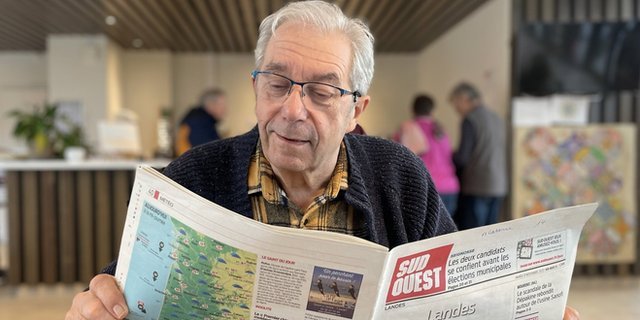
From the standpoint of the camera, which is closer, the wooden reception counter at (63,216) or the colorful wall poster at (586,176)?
the wooden reception counter at (63,216)

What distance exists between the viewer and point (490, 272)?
0.97 meters

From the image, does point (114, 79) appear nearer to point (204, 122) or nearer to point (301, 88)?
point (204, 122)

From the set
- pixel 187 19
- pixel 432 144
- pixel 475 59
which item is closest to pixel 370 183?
pixel 432 144

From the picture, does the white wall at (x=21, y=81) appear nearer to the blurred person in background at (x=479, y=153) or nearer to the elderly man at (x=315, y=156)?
the blurred person in background at (x=479, y=153)

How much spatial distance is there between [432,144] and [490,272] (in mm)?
3095

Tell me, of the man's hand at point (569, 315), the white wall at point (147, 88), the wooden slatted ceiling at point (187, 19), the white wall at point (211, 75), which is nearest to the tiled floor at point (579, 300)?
the white wall at point (211, 75)

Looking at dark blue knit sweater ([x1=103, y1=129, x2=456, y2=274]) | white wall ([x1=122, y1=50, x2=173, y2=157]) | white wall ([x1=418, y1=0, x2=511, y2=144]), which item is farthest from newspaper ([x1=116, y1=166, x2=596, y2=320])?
white wall ([x1=122, y1=50, x2=173, y2=157])

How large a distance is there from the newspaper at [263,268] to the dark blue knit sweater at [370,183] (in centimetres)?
25

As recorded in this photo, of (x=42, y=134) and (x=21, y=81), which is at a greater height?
(x=21, y=81)

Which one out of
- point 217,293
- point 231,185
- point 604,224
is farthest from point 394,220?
point 604,224

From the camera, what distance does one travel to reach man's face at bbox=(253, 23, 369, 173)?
1.08 m

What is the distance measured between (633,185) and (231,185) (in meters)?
3.99

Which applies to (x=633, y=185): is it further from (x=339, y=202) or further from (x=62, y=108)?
(x=62, y=108)

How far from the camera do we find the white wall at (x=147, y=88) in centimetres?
991
